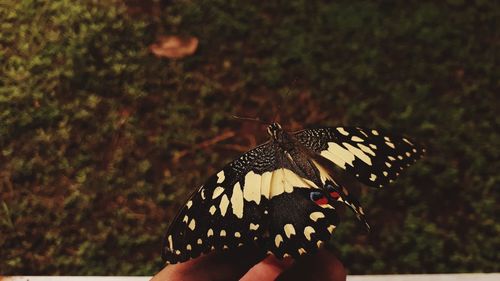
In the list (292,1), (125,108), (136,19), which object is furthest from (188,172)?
(292,1)

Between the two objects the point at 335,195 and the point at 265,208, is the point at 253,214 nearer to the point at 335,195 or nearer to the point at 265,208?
the point at 265,208

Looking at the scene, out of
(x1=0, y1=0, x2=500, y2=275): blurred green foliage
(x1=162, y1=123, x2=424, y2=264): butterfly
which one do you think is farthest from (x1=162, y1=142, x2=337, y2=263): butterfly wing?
(x1=0, y1=0, x2=500, y2=275): blurred green foliage

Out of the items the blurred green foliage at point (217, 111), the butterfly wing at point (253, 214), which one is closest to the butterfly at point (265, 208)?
the butterfly wing at point (253, 214)

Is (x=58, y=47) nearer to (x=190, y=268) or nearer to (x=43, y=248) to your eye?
(x=43, y=248)

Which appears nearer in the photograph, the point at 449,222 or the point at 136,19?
the point at 449,222

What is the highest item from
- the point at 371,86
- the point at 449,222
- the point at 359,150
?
the point at 359,150

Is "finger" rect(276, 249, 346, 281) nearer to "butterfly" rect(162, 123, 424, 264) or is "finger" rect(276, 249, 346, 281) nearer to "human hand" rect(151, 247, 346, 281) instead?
"human hand" rect(151, 247, 346, 281)
